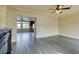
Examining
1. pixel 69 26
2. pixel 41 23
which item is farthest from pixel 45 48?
pixel 69 26

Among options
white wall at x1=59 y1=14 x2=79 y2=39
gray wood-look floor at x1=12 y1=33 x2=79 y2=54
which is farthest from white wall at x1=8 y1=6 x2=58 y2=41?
gray wood-look floor at x1=12 y1=33 x2=79 y2=54

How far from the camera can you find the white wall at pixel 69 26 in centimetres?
812

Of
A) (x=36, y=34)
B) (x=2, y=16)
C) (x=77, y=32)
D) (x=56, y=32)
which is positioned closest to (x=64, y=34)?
(x=56, y=32)

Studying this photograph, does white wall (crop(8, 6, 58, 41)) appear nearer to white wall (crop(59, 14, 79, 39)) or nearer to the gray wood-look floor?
white wall (crop(59, 14, 79, 39))

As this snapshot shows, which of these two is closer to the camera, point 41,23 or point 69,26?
point 41,23

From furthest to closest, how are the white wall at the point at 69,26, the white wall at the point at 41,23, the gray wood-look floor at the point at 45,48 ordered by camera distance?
the white wall at the point at 69,26
the white wall at the point at 41,23
the gray wood-look floor at the point at 45,48

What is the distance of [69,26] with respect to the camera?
912cm

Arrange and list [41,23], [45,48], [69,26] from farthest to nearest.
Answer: [69,26] → [41,23] → [45,48]

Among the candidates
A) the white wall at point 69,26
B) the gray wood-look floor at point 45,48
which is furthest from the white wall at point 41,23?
the gray wood-look floor at point 45,48

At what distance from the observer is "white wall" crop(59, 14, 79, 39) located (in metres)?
8.12

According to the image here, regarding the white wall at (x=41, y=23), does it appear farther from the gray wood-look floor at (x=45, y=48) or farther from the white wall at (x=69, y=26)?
the gray wood-look floor at (x=45, y=48)

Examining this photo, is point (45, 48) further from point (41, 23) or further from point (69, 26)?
point (69, 26)
